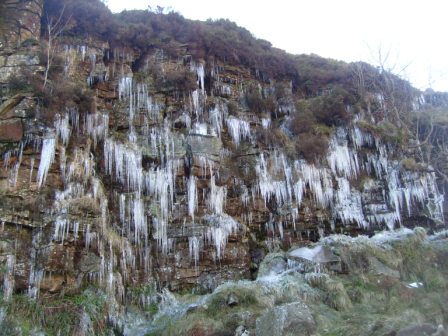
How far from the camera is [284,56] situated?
84.8ft

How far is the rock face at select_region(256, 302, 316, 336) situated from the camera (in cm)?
1045

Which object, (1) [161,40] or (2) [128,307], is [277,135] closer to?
(1) [161,40]

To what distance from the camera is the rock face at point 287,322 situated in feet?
34.3

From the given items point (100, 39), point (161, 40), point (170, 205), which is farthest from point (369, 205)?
point (100, 39)

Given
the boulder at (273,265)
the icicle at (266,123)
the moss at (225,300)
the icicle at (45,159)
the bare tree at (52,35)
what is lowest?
the moss at (225,300)

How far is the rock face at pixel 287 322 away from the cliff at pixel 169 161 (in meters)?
5.24

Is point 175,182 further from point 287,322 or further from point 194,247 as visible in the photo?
point 287,322

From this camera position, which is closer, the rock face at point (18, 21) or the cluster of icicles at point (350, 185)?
the rock face at point (18, 21)

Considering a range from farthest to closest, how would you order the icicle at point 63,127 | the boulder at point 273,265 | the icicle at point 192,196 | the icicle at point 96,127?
the icicle at point 192,196 < the icicle at point 96,127 < the boulder at point 273,265 < the icicle at point 63,127

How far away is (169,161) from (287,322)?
923cm

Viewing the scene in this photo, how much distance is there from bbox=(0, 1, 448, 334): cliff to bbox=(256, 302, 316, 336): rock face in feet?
17.2

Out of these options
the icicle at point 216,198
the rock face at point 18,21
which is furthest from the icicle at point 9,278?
the rock face at point 18,21

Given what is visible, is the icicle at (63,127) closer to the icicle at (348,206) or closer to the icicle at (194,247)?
the icicle at (194,247)

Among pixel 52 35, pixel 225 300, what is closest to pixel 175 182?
pixel 225 300
